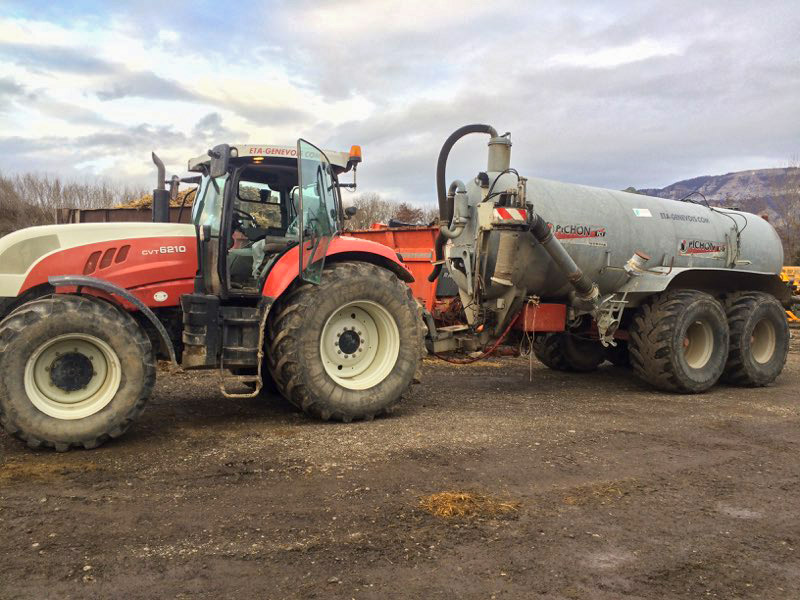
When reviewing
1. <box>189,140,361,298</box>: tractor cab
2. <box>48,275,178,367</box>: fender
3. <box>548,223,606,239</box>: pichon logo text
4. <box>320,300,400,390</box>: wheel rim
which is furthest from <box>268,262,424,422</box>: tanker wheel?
<box>548,223,606,239</box>: pichon logo text

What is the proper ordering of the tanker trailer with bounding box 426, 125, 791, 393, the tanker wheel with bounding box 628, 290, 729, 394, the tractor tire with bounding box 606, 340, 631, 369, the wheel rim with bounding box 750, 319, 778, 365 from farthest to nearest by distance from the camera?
the tractor tire with bounding box 606, 340, 631, 369 < the wheel rim with bounding box 750, 319, 778, 365 < the tanker wheel with bounding box 628, 290, 729, 394 < the tanker trailer with bounding box 426, 125, 791, 393

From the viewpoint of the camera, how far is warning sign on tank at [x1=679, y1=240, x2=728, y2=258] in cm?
852

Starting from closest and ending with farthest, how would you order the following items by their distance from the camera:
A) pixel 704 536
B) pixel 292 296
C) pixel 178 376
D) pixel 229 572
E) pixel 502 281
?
pixel 229 572 < pixel 704 536 < pixel 292 296 < pixel 502 281 < pixel 178 376

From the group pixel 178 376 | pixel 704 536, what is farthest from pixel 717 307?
pixel 178 376

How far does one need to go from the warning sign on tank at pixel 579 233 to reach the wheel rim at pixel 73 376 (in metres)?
4.61

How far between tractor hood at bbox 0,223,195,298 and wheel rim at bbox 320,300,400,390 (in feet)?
5.95

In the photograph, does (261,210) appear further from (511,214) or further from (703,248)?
(703,248)

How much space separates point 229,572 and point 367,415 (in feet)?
9.59

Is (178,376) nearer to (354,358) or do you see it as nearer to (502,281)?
(354,358)

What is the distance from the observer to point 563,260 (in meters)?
7.19

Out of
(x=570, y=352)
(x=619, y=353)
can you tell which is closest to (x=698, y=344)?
(x=619, y=353)

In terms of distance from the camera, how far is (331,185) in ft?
20.6

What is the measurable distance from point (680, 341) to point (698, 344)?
72cm

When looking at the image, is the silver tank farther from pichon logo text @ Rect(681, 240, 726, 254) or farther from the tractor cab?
the tractor cab
